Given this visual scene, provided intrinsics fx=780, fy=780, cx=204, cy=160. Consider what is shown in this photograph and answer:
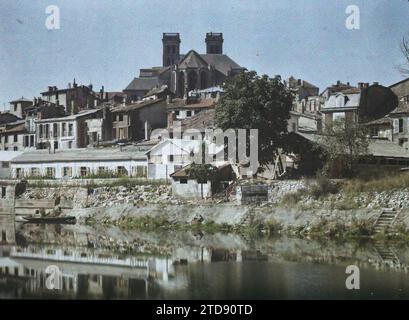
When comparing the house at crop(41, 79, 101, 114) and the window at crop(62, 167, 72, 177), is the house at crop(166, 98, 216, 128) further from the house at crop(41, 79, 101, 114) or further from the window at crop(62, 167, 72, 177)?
the window at crop(62, 167, 72, 177)

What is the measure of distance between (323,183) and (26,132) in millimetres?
32551

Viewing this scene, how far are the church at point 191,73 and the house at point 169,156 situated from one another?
88.5 ft

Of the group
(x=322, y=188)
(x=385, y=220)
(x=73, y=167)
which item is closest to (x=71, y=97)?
(x=73, y=167)

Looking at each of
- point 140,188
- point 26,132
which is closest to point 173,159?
point 140,188

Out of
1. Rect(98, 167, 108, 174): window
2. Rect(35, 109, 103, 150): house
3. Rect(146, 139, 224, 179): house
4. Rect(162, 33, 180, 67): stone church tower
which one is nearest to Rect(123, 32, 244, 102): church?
Rect(162, 33, 180, 67): stone church tower

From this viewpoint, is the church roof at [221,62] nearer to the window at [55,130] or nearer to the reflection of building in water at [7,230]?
the window at [55,130]

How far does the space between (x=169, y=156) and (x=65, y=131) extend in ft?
56.5

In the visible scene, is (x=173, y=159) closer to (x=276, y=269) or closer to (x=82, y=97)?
(x=276, y=269)

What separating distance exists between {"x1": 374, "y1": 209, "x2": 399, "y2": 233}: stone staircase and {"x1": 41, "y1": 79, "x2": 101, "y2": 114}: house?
3798 cm

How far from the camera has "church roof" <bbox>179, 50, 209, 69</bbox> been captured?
74.5m

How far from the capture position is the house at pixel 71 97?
65.5 meters

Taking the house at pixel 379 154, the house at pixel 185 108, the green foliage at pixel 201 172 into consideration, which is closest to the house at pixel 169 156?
the green foliage at pixel 201 172

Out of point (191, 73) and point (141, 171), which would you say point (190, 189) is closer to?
point (141, 171)
